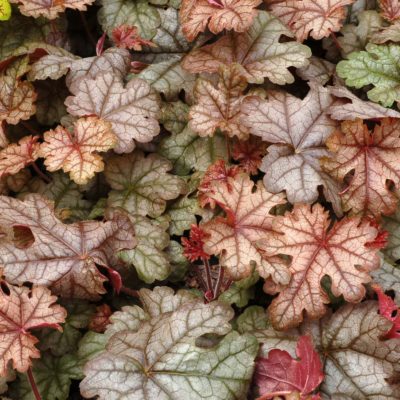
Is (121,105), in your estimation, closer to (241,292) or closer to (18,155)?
(18,155)

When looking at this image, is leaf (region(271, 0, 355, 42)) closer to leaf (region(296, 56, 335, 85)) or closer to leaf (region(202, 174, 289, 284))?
leaf (region(296, 56, 335, 85))

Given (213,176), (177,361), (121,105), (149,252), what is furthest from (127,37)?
(177,361)

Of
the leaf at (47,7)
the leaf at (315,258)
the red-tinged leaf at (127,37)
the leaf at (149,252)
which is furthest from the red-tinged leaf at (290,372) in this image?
the leaf at (47,7)

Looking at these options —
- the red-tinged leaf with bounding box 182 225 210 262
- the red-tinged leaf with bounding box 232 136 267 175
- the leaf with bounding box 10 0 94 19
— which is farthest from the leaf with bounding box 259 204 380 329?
the leaf with bounding box 10 0 94 19

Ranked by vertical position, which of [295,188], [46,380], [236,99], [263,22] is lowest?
[46,380]

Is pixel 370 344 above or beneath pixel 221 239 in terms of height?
beneath

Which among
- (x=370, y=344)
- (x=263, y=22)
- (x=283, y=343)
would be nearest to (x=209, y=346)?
(x=283, y=343)

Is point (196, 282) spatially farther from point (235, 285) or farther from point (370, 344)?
point (370, 344)
